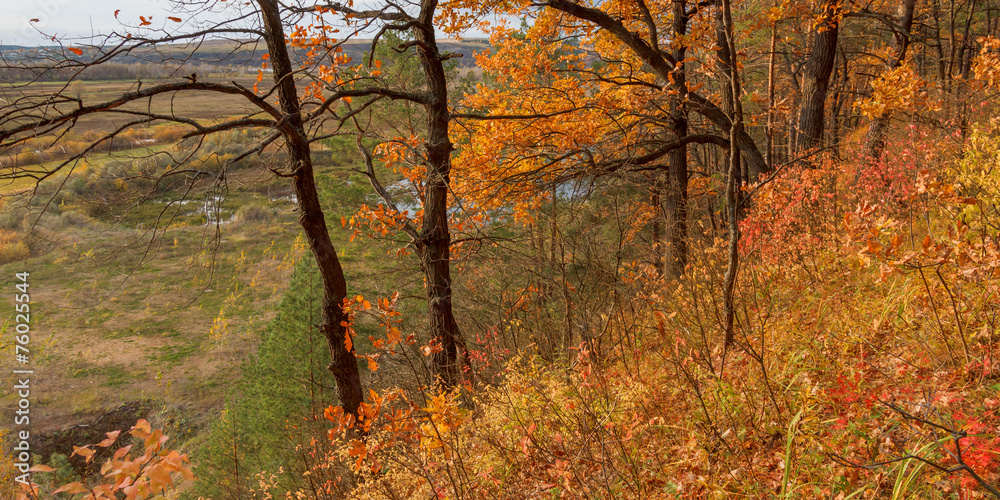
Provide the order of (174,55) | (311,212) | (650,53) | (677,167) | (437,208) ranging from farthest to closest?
(677,167) < (650,53) < (437,208) < (311,212) < (174,55)

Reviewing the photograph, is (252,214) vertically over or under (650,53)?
under

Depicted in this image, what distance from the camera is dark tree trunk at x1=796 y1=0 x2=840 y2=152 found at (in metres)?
6.89

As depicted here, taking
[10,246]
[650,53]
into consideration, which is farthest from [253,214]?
[650,53]

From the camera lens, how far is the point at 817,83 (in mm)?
7047

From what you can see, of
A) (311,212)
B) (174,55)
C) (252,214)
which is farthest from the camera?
(252,214)

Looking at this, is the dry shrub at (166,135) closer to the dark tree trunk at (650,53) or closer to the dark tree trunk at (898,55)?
the dark tree trunk at (650,53)

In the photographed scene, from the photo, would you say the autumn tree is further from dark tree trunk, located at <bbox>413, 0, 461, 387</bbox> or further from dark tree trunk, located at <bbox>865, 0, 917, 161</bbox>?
→ dark tree trunk, located at <bbox>865, 0, 917, 161</bbox>

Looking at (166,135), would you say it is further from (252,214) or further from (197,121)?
(252,214)

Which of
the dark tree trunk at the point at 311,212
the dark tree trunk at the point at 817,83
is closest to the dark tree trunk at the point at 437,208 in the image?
the dark tree trunk at the point at 311,212

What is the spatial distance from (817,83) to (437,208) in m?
5.61

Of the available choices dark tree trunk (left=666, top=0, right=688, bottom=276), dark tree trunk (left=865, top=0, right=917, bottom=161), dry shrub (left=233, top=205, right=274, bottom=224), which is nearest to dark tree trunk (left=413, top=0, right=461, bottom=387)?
dark tree trunk (left=666, top=0, right=688, bottom=276)

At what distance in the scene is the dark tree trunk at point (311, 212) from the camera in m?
5.32

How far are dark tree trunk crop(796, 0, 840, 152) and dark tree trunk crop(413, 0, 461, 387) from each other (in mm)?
4994

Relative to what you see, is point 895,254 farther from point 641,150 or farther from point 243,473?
point 243,473
